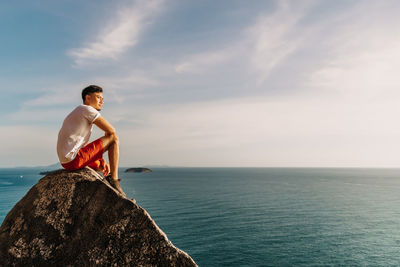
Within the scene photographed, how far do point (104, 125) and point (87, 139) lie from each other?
0.64 m

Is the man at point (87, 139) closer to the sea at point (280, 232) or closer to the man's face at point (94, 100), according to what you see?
the man's face at point (94, 100)

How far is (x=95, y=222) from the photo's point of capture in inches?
236

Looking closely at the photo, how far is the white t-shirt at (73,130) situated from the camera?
21.7ft

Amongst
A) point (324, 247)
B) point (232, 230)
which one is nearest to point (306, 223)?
point (324, 247)

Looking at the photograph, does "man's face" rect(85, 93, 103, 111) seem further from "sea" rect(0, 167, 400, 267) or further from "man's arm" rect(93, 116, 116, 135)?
"sea" rect(0, 167, 400, 267)

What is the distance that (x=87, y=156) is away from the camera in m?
6.96

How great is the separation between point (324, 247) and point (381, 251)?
8.62 m

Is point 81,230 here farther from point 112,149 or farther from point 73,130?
point 73,130

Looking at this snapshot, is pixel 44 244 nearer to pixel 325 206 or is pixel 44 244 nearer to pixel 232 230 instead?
pixel 232 230

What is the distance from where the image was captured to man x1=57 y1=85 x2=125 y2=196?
6.64 meters

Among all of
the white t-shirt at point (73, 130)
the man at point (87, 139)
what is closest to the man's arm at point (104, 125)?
the man at point (87, 139)

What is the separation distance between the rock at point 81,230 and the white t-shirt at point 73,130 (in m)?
0.57

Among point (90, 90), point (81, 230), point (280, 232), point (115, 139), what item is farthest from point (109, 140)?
point (280, 232)

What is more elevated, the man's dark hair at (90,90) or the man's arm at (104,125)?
the man's dark hair at (90,90)
